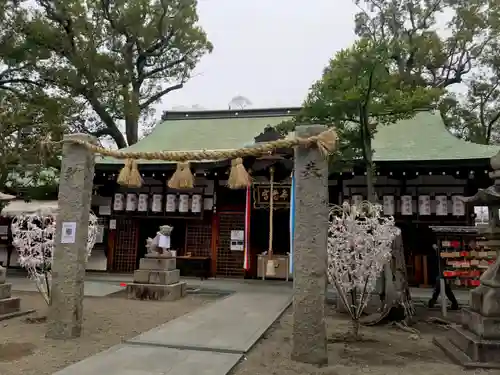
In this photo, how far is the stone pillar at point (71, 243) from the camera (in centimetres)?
570

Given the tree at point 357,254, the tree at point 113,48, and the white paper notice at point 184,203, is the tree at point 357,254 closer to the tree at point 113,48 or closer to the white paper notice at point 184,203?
the white paper notice at point 184,203

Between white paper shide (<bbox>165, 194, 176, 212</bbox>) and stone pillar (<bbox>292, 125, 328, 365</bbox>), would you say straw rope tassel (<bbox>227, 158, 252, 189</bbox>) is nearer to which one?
stone pillar (<bbox>292, 125, 328, 365</bbox>)

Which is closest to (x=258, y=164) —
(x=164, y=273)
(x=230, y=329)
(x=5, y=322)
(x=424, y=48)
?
(x=164, y=273)

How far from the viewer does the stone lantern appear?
489cm

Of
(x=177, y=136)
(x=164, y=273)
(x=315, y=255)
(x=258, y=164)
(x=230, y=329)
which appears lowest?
(x=230, y=329)

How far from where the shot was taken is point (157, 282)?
31.6 feet

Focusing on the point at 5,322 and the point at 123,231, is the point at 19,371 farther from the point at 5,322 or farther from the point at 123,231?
the point at 123,231

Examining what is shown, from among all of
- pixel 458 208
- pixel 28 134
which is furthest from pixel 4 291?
pixel 458 208

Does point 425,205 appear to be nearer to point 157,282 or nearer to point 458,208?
point 458,208

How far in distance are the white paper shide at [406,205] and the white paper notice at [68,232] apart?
9.26 meters

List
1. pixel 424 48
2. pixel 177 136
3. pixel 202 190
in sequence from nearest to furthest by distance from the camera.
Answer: pixel 202 190 → pixel 177 136 → pixel 424 48

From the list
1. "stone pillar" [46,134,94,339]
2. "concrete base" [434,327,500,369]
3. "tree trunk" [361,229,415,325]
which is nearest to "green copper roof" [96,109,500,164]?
"stone pillar" [46,134,94,339]

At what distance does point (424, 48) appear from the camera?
1889 cm

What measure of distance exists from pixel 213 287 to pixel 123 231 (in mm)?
4648
